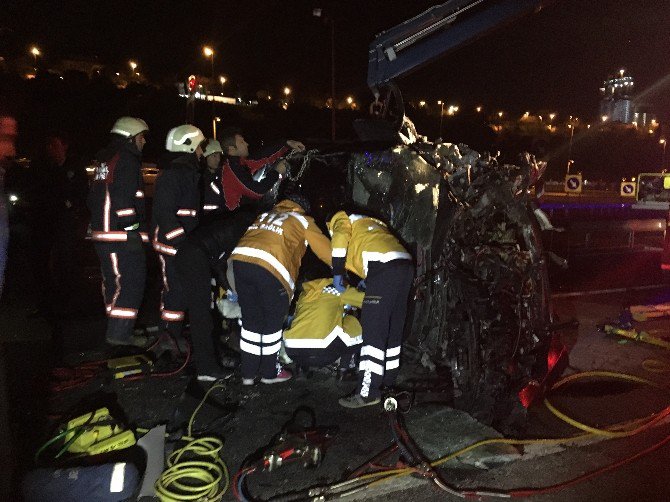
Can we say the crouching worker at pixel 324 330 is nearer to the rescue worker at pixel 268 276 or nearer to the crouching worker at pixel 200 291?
the rescue worker at pixel 268 276

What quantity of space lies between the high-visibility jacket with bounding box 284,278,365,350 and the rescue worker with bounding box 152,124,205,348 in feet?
4.37

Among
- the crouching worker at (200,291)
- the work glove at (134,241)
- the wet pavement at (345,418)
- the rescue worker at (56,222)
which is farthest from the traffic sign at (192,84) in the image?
the crouching worker at (200,291)

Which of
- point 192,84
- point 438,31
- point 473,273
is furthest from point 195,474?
point 192,84

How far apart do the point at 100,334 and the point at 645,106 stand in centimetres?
1172

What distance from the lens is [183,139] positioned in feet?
17.2

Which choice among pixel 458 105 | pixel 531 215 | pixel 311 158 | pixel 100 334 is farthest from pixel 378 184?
pixel 458 105

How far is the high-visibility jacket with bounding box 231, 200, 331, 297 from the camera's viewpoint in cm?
401

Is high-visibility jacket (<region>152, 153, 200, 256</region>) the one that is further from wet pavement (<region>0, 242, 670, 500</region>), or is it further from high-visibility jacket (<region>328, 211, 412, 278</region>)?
high-visibility jacket (<region>328, 211, 412, 278</region>)

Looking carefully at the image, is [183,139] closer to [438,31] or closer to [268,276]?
[268,276]

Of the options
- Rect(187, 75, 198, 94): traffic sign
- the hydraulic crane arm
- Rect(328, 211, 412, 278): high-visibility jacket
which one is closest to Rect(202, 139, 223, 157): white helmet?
the hydraulic crane arm

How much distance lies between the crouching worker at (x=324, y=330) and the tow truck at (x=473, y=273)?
514 mm

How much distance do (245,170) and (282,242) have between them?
162cm

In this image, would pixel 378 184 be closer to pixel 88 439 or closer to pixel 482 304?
pixel 482 304

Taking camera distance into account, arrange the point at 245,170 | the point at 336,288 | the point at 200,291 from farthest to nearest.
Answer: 1. the point at 245,170
2. the point at 200,291
3. the point at 336,288
